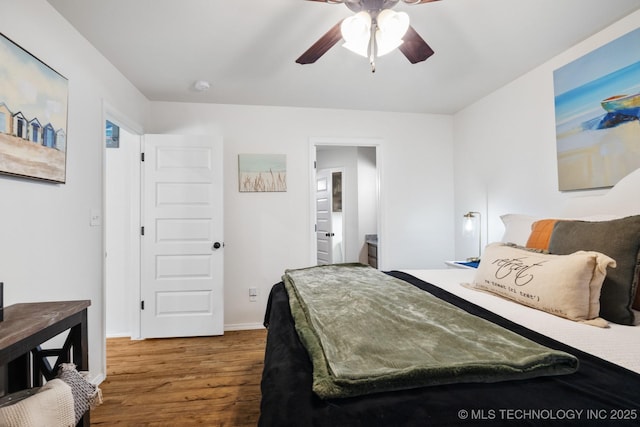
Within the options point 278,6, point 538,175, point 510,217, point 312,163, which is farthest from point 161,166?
point 538,175

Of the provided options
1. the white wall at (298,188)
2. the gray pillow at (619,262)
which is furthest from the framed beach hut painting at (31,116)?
the gray pillow at (619,262)

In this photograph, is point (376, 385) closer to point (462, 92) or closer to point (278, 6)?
→ point (278, 6)

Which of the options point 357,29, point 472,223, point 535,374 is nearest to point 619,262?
point 535,374

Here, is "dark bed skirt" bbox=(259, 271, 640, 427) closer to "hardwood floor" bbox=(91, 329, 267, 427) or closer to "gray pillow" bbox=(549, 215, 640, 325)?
"gray pillow" bbox=(549, 215, 640, 325)

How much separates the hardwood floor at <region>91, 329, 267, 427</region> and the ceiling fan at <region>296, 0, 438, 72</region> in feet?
7.12

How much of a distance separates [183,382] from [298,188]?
208 centimetres

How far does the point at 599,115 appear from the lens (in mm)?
1947

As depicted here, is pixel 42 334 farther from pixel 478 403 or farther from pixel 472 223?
pixel 472 223

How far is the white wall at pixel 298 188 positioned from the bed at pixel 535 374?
5.74 ft

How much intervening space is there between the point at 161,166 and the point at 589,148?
3.55 m

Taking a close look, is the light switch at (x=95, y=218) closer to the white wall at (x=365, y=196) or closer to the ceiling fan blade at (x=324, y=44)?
the ceiling fan blade at (x=324, y=44)

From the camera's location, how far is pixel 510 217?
2.28 meters

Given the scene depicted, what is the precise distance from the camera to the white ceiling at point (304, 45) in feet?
5.85

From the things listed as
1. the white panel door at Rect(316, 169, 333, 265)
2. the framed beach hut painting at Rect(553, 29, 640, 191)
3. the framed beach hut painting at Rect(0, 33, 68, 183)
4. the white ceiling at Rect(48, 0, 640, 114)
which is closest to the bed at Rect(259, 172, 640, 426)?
the framed beach hut painting at Rect(553, 29, 640, 191)
